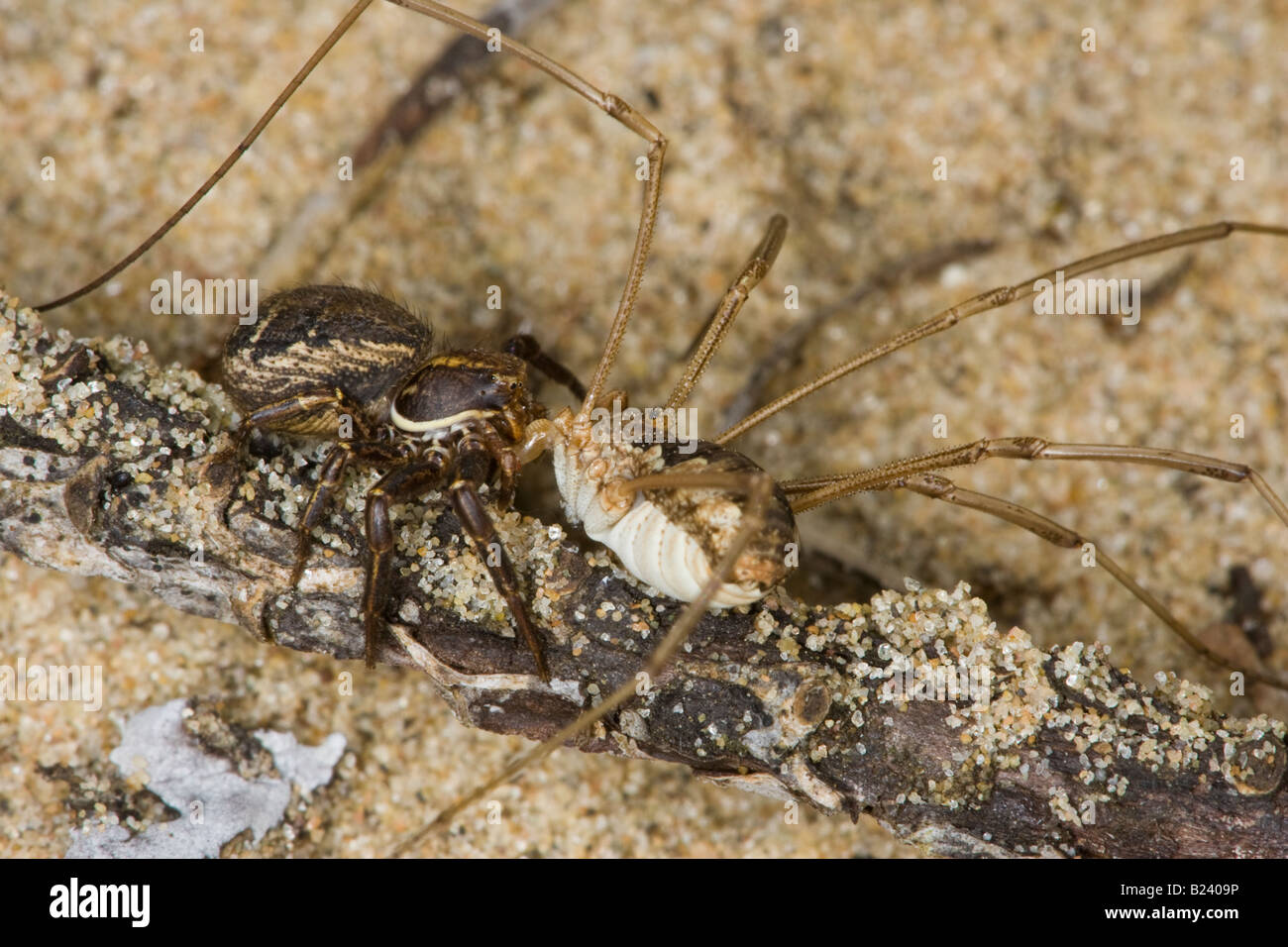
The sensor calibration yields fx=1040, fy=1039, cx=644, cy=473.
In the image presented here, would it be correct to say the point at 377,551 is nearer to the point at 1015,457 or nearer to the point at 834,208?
the point at 1015,457

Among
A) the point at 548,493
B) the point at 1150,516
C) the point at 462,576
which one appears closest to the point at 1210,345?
the point at 1150,516

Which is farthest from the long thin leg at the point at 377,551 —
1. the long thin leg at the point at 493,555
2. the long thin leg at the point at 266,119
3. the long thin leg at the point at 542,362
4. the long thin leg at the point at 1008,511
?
the long thin leg at the point at 1008,511

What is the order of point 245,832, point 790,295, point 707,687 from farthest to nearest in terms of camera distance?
1. point 790,295
2. point 245,832
3. point 707,687

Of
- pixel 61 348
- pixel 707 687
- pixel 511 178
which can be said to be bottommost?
pixel 707 687

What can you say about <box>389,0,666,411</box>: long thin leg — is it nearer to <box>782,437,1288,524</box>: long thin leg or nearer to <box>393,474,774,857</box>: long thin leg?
<box>782,437,1288,524</box>: long thin leg

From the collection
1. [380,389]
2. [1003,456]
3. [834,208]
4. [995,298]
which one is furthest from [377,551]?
[834,208]

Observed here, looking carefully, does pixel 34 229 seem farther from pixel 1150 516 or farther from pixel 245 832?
pixel 1150 516
